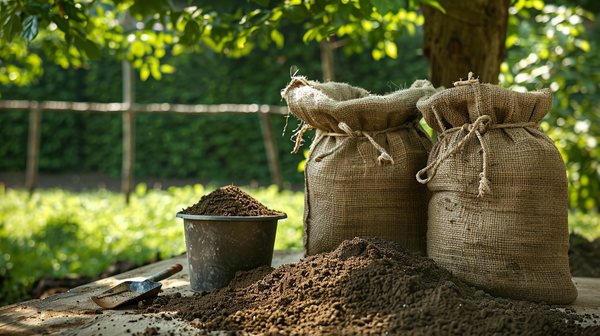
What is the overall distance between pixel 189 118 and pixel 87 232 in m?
4.25

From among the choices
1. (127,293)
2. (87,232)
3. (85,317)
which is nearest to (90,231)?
(87,232)

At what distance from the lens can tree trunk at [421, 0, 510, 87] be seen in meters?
2.33

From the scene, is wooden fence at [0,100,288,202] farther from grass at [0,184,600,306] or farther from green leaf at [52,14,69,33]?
green leaf at [52,14,69,33]

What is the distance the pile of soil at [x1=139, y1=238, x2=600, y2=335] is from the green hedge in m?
5.97

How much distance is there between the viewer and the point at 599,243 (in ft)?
9.95

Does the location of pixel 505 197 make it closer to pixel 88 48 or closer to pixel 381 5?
pixel 381 5

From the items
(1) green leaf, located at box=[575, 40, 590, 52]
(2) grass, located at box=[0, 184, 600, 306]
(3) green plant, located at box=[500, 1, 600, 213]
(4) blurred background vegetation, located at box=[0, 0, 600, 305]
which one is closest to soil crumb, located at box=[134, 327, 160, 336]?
(2) grass, located at box=[0, 184, 600, 306]

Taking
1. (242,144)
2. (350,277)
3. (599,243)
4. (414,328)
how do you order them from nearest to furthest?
(414,328) → (350,277) → (599,243) → (242,144)

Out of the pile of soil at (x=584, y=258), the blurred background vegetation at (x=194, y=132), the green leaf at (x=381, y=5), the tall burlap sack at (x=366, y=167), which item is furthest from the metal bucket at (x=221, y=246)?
the pile of soil at (x=584, y=258)

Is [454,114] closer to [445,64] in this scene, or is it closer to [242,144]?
[445,64]

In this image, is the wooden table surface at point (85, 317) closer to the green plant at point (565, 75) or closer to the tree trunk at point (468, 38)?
the tree trunk at point (468, 38)

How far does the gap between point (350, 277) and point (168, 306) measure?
65cm

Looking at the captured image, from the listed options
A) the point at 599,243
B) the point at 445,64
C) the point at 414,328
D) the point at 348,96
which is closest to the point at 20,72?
the point at 348,96

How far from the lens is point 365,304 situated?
1.36 meters
